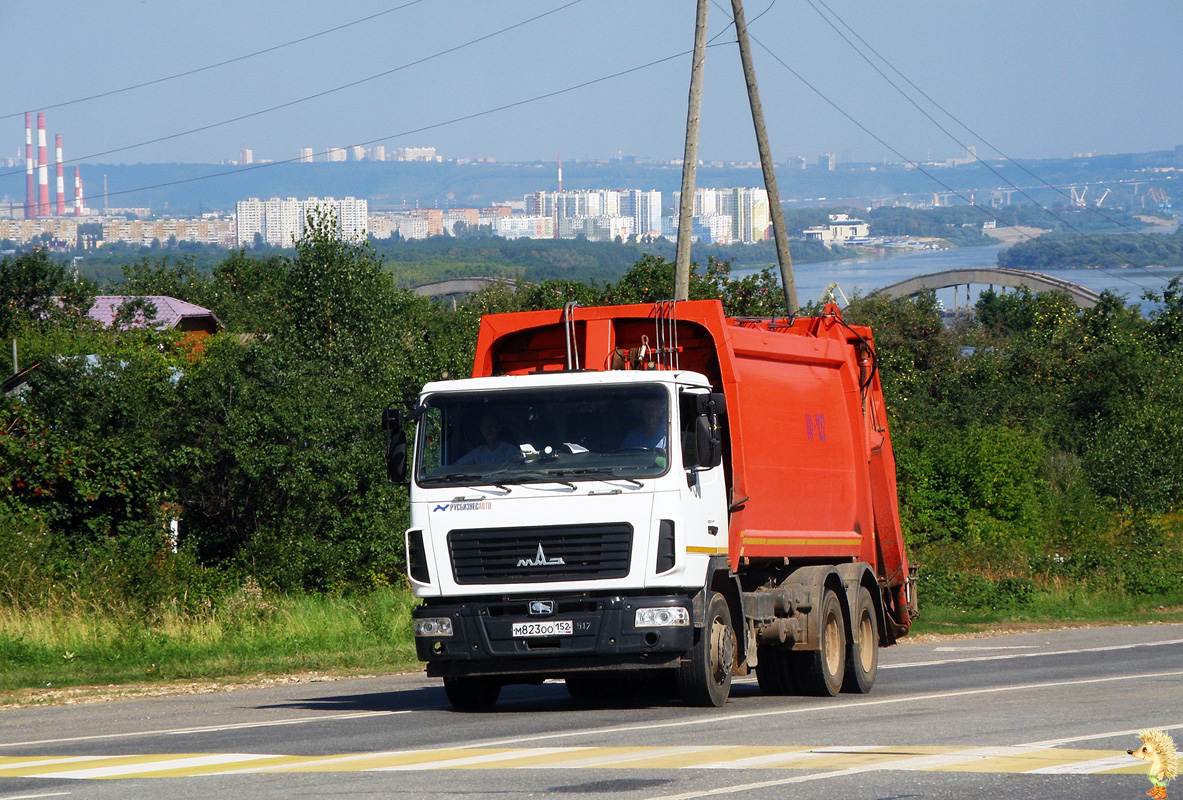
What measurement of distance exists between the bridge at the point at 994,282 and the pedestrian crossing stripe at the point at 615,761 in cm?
9200

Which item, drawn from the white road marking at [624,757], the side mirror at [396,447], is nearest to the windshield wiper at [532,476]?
the side mirror at [396,447]

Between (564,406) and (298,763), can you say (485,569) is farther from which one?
(298,763)

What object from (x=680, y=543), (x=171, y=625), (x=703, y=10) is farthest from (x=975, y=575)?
(x=680, y=543)

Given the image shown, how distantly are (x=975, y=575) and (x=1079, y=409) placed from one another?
72.3 feet

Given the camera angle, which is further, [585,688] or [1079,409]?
[1079,409]

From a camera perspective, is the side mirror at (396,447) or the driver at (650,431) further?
the side mirror at (396,447)

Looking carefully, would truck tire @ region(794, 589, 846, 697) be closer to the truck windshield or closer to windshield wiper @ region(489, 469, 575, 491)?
the truck windshield

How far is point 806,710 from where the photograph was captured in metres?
11.7

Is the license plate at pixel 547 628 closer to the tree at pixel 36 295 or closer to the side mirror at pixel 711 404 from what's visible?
the side mirror at pixel 711 404

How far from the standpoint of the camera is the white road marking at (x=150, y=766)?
28.5ft

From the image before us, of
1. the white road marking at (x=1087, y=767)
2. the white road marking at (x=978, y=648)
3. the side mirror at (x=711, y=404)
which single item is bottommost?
the white road marking at (x=978, y=648)

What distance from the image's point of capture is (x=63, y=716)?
12.9 metres

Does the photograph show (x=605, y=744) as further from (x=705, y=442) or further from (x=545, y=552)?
(x=705, y=442)

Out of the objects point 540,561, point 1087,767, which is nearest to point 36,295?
point 540,561
